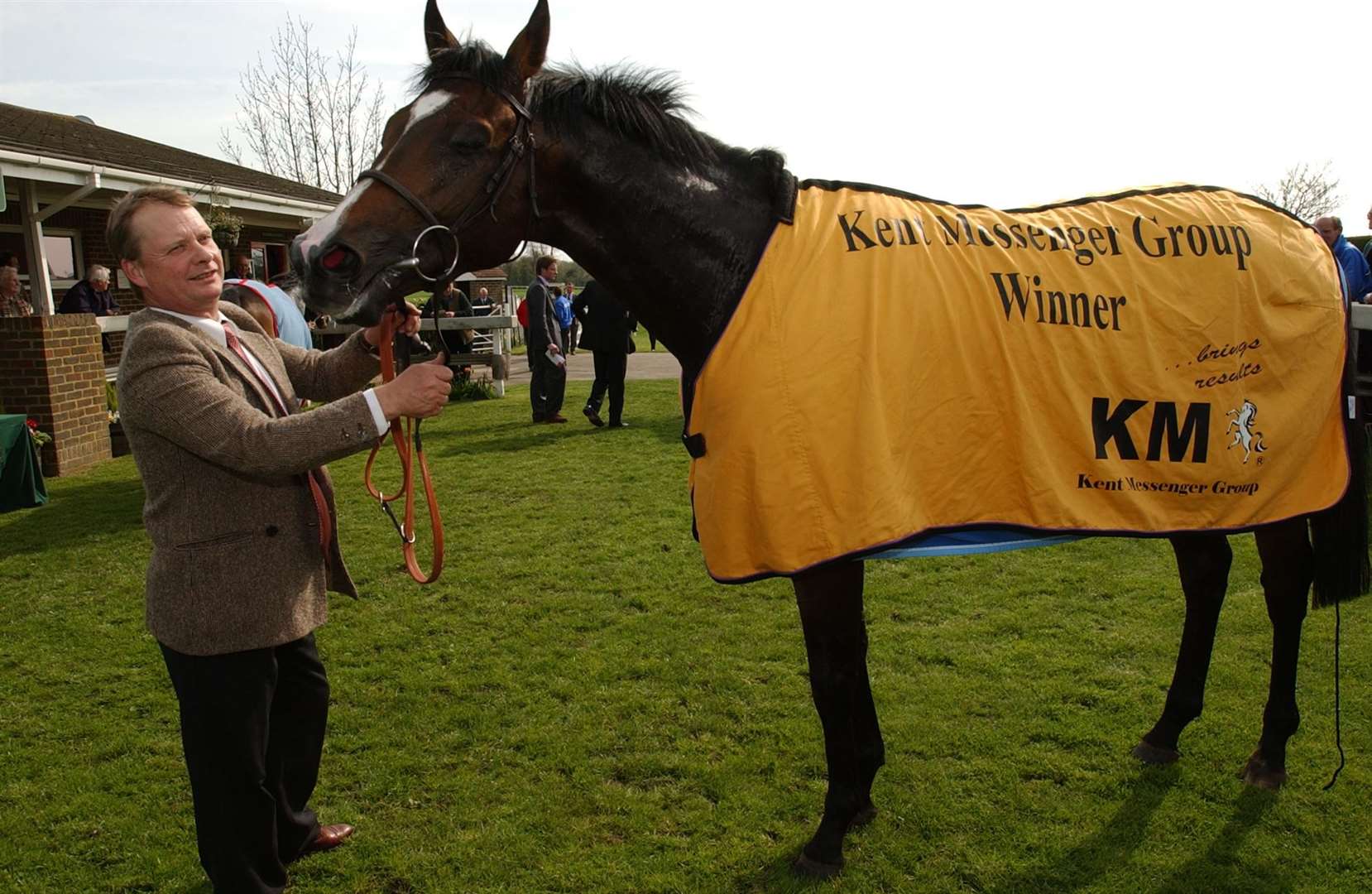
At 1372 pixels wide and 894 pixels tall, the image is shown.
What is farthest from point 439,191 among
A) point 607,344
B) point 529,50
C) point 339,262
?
point 607,344

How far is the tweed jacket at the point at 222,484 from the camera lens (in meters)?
1.96

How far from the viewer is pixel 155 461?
2080 millimetres

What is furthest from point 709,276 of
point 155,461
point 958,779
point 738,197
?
point 958,779

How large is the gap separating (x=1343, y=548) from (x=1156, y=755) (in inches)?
38.6

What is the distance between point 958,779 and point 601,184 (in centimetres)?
232

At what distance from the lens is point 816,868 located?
2619 millimetres

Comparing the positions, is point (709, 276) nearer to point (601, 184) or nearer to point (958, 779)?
point (601, 184)

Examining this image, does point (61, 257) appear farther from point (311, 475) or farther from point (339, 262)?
point (339, 262)

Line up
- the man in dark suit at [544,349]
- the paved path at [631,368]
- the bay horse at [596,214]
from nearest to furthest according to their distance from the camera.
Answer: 1. the bay horse at [596,214]
2. the man in dark suit at [544,349]
3. the paved path at [631,368]

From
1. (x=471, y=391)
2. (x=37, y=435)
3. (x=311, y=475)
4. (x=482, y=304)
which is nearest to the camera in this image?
(x=311, y=475)

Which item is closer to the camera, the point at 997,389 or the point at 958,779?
the point at 997,389

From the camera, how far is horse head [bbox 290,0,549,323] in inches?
80.7

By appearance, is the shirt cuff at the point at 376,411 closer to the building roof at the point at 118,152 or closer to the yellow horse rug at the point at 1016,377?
the yellow horse rug at the point at 1016,377

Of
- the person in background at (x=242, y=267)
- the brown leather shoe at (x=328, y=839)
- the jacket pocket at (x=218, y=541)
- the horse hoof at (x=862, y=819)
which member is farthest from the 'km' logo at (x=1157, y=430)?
the person in background at (x=242, y=267)
